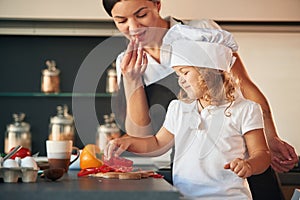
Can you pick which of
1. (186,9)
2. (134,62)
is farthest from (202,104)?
(186,9)

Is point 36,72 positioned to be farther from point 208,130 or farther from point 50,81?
point 208,130

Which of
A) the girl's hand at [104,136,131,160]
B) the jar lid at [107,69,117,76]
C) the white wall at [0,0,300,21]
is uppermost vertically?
the white wall at [0,0,300,21]

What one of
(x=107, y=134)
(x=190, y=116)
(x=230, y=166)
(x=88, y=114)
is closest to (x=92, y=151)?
(x=88, y=114)

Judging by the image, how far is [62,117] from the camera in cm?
357

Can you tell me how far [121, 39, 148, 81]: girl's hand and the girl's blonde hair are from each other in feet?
0.61

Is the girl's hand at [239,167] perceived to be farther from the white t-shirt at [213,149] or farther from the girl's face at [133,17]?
the girl's face at [133,17]

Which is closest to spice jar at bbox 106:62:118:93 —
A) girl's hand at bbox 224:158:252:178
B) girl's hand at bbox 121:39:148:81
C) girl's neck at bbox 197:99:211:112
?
girl's hand at bbox 121:39:148:81

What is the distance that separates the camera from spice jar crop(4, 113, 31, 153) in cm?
347

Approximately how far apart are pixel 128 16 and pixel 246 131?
0.58m

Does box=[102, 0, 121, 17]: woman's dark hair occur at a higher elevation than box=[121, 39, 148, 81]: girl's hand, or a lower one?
higher

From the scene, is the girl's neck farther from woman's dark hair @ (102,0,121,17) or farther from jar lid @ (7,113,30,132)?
jar lid @ (7,113,30,132)

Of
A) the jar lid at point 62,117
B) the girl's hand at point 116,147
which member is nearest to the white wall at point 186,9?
the jar lid at point 62,117

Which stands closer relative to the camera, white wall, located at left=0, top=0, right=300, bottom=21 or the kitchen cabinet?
white wall, located at left=0, top=0, right=300, bottom=21

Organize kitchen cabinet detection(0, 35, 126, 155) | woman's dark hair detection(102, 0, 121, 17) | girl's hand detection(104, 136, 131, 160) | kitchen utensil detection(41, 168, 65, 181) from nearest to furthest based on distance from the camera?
kitchen utensil detection(41, 168, 65, 181) < girl's hand detection(104, 136, 131, 160) < woman's dark hair detection(102, 0, 121, 17) < kitchen cabinet detection(0, 35, 126, 155)
